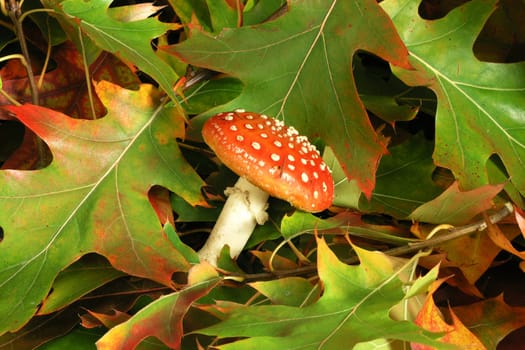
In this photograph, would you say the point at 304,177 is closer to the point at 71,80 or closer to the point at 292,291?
the point at 292,291

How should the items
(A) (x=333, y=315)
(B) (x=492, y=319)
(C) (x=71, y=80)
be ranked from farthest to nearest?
1. (C) (x=71, y=80)
2. (B) (x=492, y=319)
3. (A) (x=333, y=315)

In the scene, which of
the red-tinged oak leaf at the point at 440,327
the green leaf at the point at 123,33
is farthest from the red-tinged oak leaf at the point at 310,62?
the red-tinged oak leaf at the point at 440,327

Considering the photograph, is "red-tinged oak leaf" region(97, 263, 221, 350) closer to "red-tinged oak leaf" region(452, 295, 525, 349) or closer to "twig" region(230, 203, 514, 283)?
"twig" region(230, 203, 514, 283)

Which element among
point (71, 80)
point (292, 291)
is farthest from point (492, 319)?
point (71, 80)

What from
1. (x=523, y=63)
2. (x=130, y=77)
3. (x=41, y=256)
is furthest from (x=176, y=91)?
(x=523, y=63)

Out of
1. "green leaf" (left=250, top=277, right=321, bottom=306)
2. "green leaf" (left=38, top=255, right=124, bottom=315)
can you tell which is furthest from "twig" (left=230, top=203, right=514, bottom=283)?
"green leaf" (left=38, top=255, right=124, bottom=315)

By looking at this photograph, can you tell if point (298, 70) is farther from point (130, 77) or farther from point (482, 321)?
point (482, 321)

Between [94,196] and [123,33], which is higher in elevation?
[123,33]
